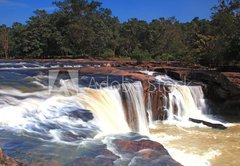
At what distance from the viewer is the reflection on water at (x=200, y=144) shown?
816 centimetres

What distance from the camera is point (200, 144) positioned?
31.7 ft

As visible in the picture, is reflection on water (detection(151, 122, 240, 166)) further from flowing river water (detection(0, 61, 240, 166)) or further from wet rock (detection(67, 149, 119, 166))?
wet rock (detection(67, 149, 119, 166))

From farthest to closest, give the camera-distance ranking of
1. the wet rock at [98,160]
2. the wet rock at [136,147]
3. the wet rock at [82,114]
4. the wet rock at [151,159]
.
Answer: the wet rock at [82,114]
the wet rock at [136,147]
the wet rock at [151,159]
the wet rock at [98,160]

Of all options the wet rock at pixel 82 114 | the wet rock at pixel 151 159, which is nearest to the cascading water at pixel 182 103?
the wet rock at pixel 82 114

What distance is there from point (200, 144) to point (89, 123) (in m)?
3.72

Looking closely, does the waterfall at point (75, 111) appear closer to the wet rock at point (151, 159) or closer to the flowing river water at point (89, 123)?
the flowing river water at point (89, 123)

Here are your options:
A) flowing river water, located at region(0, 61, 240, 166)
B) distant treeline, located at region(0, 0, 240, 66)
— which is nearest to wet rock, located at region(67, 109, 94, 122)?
flowing river water, located at region(0, 61, 240, 166)

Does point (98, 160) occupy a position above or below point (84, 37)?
below

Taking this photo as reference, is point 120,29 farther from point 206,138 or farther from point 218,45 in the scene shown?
point 206,138

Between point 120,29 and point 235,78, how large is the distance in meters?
47.5

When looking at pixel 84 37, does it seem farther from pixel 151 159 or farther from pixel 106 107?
pixel 151 159

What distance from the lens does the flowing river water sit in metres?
6.69

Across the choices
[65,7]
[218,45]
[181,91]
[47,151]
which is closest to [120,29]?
[65,7]

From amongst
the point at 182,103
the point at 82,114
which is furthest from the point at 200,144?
the point at 182,103
